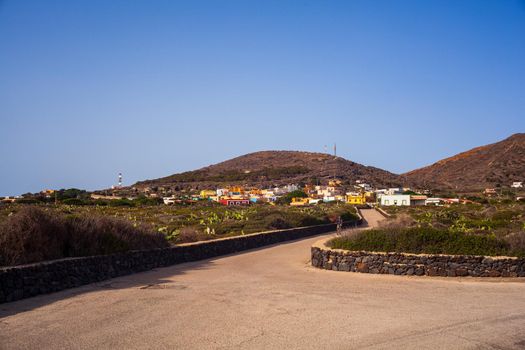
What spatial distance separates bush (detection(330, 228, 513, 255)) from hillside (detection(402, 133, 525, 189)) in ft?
315

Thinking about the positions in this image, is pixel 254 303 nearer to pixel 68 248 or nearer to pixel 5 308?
pixel 5 308

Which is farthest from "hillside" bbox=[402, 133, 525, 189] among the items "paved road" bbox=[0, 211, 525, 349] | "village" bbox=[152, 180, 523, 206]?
"paved road" bbox=[0, 211, 525, 349]

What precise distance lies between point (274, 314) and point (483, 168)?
406 feet

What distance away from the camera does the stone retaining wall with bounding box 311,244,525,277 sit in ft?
52.0

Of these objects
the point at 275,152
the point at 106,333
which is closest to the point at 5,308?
the point at 106,333

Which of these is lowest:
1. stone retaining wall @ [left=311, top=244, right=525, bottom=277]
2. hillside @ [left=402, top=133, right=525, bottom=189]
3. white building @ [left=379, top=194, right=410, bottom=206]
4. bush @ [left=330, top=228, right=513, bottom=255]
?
stone retaining wall @ [left=311, top=244, right=525, bottom=277]

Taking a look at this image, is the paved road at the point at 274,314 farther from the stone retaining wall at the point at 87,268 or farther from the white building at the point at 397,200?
the white building at the point at 397,200

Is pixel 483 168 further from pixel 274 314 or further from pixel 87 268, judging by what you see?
pixel 274 314

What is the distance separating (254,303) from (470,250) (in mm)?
7560

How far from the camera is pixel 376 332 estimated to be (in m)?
9.50

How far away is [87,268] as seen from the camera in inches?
595

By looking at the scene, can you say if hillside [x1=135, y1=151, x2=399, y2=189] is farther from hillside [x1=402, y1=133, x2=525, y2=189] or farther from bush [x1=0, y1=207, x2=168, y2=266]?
bush [x1=0, y1=207, x2=168, y2=266]

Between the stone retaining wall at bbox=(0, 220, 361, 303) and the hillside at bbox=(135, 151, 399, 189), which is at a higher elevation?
the hillside at bbox=(135, 151, 399, 189)

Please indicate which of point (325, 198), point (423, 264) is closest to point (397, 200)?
point (325, 198)
